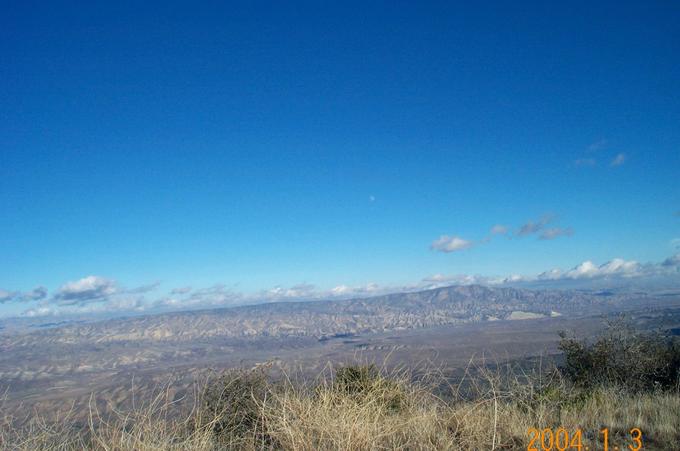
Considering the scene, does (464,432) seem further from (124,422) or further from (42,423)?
(42,423)

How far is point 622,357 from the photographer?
64.9ft

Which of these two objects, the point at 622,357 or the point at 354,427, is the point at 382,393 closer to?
the point at 354,427

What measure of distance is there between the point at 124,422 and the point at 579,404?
27.2ft

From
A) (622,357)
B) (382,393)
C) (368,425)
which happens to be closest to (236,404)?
(382,393)

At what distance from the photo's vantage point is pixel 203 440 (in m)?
4.86

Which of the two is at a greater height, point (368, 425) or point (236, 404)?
point (368, 425)

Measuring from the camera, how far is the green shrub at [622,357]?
18.1m

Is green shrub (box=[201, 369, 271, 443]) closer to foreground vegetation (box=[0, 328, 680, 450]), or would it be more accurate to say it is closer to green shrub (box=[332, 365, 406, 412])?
foreground vegetation (box=[0, 328, 680, 450])

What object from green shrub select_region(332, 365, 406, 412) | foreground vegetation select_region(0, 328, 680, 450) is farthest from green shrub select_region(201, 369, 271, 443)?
green shrub select_region(332, 365, 406, 412)

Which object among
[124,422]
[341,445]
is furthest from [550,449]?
[124,422]

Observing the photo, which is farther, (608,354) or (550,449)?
(608,354)

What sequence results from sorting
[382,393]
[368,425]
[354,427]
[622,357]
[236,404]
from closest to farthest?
[354,427], [368,425], [382,393], [236,404], [622,357]

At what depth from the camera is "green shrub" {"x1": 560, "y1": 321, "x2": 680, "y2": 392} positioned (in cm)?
1814

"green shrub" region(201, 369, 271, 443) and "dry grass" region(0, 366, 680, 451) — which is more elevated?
"dry grass" region(0, 366, 680, 451)
